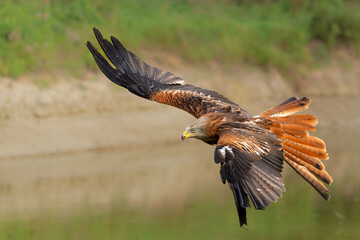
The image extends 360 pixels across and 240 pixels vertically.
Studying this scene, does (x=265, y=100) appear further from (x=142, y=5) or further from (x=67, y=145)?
(x=67, y=145)

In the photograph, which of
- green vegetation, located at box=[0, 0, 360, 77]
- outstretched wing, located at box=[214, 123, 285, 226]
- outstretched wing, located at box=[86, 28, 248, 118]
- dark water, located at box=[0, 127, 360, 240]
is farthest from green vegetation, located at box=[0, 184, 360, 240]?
green vegetation, located at box=[0, 0, 360, 77]

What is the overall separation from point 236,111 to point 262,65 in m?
12.5

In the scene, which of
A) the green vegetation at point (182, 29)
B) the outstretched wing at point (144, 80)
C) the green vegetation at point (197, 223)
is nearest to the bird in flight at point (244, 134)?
the outstretched wing at point (144, 80)

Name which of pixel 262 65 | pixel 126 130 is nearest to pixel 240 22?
pixel 262 65

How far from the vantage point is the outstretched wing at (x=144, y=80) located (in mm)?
8062

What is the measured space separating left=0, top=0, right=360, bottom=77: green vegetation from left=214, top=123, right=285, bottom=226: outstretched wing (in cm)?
965

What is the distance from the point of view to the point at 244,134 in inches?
265

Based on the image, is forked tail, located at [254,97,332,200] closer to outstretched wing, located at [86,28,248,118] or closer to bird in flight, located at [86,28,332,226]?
bird in flight, located at [86,28,332,226]

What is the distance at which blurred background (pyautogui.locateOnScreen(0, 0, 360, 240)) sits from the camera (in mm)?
10305

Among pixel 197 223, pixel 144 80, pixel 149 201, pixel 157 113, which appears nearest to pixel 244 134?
pixel 144 80

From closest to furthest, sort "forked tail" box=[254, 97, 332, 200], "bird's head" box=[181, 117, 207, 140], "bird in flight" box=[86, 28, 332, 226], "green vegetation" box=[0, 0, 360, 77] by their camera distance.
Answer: "bird in flight" box=[86, 28, 332, 226] < "forked tail" box=[254, 97, 332, 200] < "bird's head" box=[181, 117, 207, 140] < "green vegetation" box=[0, 0, 360, 77]

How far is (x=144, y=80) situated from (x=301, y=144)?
2.33 metres

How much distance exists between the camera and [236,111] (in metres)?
7.40

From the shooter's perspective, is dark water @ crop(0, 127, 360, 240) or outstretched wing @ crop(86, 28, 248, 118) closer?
outstretched wing @ crop(86, 28, 248, 118)
